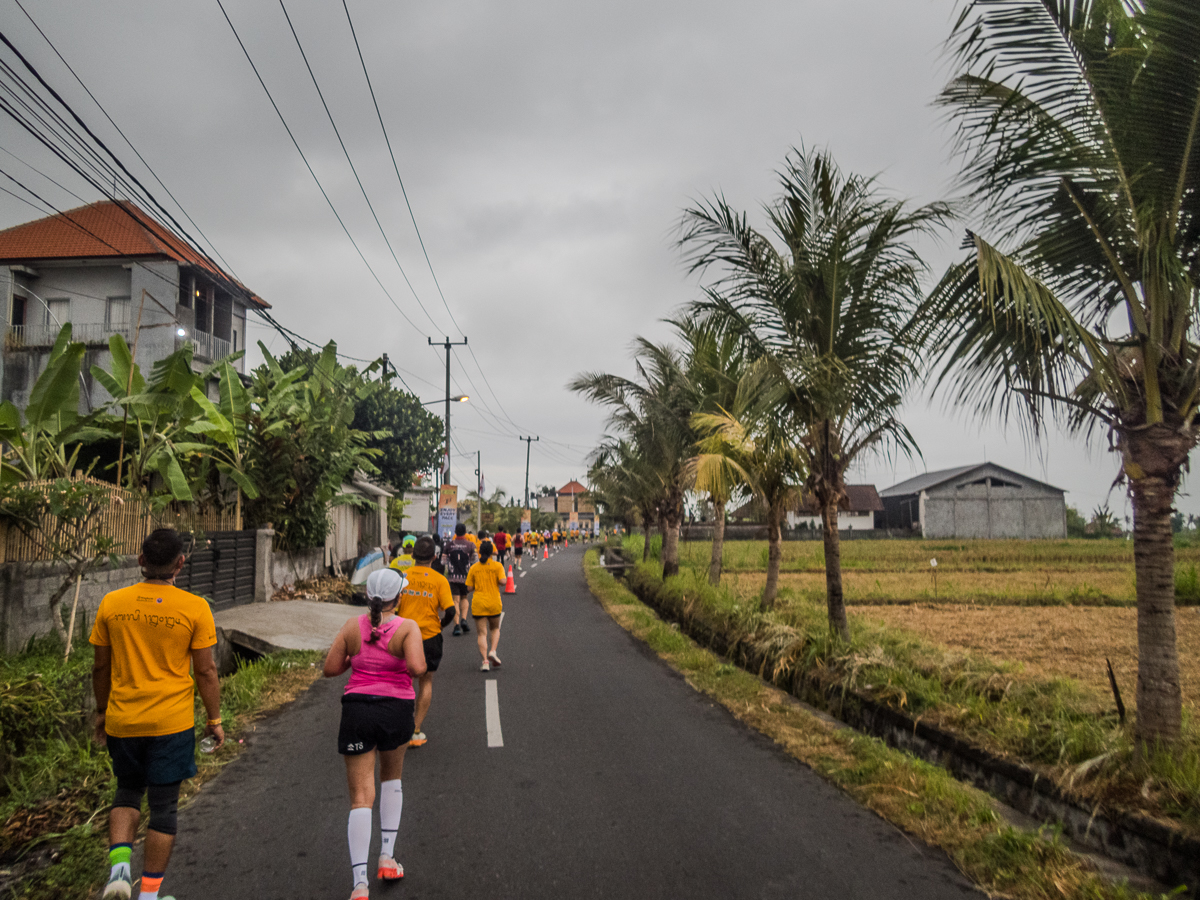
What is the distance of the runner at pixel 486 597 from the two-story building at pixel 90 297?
669 inches

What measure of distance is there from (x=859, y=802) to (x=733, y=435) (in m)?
8.89

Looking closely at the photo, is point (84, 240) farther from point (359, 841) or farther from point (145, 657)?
point (359, 841)

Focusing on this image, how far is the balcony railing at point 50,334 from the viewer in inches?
909

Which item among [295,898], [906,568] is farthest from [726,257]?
[906,568]

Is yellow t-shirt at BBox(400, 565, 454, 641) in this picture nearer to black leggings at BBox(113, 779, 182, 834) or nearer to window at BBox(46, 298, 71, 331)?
black leggings at BBox(113, 779, 182, 834)

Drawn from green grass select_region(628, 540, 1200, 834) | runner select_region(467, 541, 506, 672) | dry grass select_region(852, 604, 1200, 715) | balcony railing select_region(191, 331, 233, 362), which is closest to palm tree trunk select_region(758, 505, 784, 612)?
green grass select_region(628, 540, 1200, 834)

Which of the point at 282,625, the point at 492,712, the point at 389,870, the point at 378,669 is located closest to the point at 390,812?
the point at 389,870

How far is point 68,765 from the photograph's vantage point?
5.73 meters

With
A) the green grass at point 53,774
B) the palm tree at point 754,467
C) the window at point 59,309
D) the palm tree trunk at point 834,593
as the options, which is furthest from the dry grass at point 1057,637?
the window at point 59,309

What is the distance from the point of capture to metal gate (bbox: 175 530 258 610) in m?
12.8

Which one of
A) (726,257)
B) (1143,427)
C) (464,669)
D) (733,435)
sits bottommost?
(464,669)

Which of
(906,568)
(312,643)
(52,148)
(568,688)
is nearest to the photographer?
(52,148)

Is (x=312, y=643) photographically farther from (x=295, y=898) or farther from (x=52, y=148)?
(x=295, y=898)

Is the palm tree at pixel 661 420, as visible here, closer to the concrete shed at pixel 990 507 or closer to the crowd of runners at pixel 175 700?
the crowd of runners at pixel 175 700
